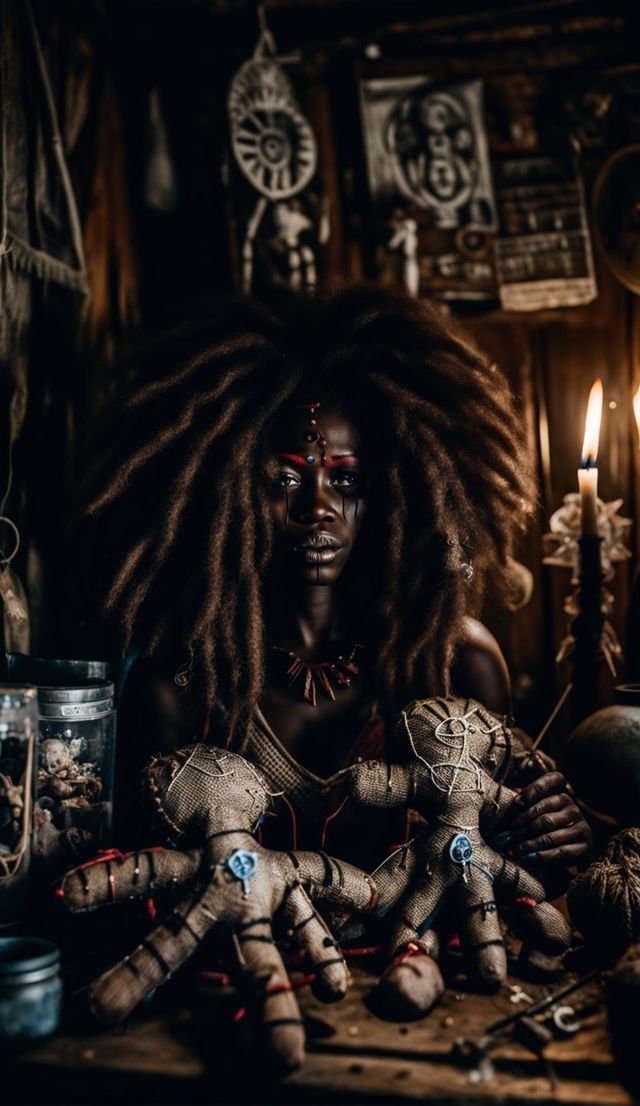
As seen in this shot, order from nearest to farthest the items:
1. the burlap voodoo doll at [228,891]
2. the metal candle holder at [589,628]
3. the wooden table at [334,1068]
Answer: the wooden table at [334,1068] < the burlap voodoo doll at [228,891] < the metal candle holder at [589,628]

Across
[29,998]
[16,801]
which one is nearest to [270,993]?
[29,998]

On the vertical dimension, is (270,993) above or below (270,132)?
below

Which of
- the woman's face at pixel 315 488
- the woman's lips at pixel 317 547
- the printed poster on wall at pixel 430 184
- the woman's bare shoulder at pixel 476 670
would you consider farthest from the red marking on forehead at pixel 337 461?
the printed poster on wall at pixel 430 184

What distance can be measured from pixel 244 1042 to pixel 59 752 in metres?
0.55

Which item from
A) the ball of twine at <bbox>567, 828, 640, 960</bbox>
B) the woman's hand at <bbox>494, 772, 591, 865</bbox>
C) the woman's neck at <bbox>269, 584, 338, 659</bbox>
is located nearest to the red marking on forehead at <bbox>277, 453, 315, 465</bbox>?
the woman's neck at <bbox>269, 584, 338, 659</bbox>

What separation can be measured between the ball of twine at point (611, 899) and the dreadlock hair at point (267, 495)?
0.35 m

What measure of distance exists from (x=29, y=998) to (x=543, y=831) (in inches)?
30.2

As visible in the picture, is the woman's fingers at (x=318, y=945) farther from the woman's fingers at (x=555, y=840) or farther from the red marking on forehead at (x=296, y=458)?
the red marking on forehead at (x=296, y=458)

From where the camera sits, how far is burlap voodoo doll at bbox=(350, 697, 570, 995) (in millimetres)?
1377

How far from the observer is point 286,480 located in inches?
63.1

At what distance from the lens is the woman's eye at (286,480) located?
5.25 ft

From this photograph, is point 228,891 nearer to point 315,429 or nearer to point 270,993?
point 270,993

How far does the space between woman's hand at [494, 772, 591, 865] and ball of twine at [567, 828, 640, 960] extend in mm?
61

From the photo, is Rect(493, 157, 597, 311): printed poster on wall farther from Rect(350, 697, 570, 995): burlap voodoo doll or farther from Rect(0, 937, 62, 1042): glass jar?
Rect(0, 937, 62, 1042): glass jar
